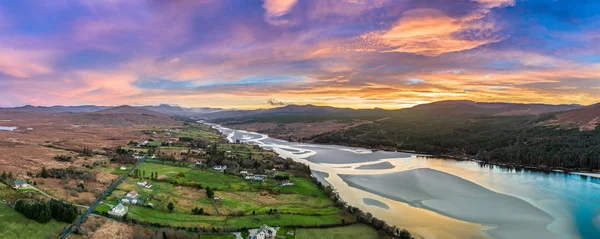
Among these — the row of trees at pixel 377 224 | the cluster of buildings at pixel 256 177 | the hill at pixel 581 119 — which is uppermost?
the hill at pixel 581 119

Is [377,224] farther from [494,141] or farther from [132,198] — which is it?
[494,141]

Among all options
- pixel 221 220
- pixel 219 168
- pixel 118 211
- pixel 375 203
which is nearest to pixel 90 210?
pixel 118 211

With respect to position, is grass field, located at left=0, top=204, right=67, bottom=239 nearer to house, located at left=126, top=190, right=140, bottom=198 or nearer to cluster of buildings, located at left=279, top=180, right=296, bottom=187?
house, located at left=126, top=190, right=140, bottom=198

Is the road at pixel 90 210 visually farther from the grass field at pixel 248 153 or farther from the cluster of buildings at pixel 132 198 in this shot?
the grass field at pixel 248 153

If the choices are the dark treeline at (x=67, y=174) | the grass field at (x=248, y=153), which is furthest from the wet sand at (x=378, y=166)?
the dark treeline at (x=67, y=174)

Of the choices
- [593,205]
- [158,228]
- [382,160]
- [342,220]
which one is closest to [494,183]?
[593,205]
